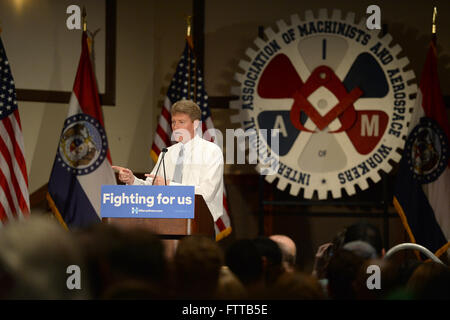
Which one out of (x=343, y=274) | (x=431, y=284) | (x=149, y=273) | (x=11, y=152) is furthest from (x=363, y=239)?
(x=11, y=152)

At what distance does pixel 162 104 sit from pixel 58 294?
5.25 meters

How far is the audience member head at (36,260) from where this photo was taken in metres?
1.02

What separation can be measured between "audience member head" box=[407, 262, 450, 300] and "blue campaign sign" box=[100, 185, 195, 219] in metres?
2.04

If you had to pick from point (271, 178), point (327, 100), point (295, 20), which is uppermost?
point (295, 20)

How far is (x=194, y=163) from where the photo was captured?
4.18 m

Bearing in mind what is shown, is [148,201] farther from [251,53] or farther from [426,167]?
[426,167]

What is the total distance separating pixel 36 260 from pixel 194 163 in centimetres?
316

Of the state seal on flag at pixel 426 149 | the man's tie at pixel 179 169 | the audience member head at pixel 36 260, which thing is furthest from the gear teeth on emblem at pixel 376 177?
the audience member head at pixel 36 260

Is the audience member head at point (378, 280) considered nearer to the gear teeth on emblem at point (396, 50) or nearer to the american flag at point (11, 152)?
the american flag at point (11, 152)

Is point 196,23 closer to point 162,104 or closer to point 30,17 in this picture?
point 162,104

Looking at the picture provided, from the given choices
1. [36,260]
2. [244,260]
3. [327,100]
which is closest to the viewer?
[36,260]

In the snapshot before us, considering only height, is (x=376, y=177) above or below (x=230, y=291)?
below

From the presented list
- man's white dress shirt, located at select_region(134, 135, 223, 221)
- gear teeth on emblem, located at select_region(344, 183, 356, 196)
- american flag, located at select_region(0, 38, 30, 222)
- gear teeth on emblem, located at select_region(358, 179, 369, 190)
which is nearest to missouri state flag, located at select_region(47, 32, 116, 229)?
american flag, located at select_region(0, 38, 30, 222)

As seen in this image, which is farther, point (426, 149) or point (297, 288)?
point (426, 149)
